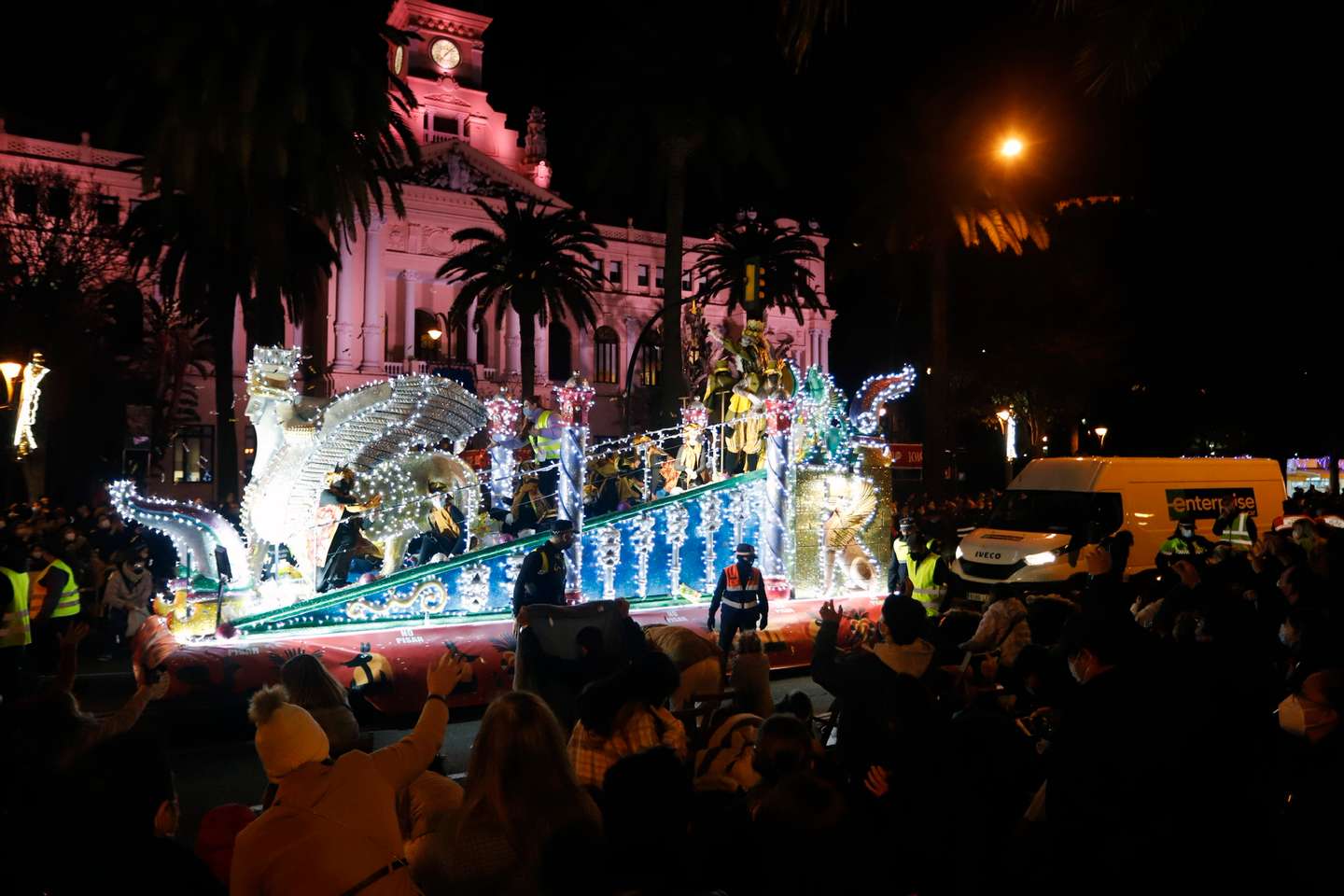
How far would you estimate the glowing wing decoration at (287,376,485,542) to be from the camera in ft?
35.7

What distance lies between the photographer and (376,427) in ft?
36.9

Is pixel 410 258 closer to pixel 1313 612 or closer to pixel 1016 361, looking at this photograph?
pixel 1016 361

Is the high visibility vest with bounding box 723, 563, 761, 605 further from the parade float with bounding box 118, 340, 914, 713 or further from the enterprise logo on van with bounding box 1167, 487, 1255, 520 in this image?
the enterprise logo on van with bounding box 1167, 487, 1255, 520

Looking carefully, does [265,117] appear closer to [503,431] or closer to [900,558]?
[503,431]

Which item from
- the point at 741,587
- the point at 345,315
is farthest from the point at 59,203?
the point at 741,587

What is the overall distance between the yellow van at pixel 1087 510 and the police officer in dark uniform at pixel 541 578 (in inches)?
339

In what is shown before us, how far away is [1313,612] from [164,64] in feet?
65.9

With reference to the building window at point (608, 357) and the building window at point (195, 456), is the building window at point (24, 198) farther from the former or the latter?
the building window at point (608, 357)

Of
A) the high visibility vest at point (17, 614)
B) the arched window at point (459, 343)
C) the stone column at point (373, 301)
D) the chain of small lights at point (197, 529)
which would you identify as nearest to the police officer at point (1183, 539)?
the chain of small lights at point (197, 529)

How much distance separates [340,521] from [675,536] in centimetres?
417

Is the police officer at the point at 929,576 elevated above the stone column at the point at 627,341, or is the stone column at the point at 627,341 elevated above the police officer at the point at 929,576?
the stone column at the point at 627,341

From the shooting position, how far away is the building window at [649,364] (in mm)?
53406

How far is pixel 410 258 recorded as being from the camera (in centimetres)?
4869

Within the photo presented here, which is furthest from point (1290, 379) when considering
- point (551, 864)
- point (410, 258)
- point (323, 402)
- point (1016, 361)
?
point (410, 258)
